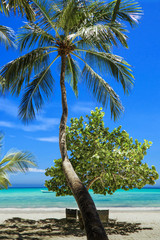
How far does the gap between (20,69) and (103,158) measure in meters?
4.26

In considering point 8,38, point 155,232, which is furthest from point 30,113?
point 155,232

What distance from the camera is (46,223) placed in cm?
1209

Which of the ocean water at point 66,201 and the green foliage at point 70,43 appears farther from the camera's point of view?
the ocean water at point 66,201

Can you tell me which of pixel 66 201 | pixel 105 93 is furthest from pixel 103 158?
pixel 66 201

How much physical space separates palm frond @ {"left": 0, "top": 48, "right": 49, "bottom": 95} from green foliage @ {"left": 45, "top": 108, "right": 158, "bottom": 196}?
269cm

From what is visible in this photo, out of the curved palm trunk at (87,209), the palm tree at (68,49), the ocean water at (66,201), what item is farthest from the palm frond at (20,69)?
the ocean water at (66,201)

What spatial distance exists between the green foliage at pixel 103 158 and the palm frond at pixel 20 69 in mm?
2695

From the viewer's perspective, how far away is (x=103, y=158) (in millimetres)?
9633

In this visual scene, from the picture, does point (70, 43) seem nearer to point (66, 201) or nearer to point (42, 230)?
point (42, 230)

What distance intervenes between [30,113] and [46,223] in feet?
16.8

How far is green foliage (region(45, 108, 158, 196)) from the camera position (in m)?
10.1

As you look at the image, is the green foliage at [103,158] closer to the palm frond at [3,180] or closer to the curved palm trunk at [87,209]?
the palm frond at [3,180]

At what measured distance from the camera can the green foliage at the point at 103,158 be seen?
10.1 metres

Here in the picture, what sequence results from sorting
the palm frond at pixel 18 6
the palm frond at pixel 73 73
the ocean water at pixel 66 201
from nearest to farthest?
the palm frond at pixel 18 6
the palm frond at pixel 73 73
the ocean water at pixel 66 201
